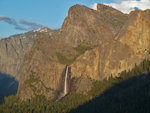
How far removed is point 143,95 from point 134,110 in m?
17.2

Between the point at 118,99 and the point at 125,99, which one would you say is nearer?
the point at 125,99

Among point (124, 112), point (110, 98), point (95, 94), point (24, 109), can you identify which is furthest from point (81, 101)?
point (124, 112)

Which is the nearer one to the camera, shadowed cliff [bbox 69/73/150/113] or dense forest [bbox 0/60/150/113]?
shadowed cliff [bbox 69/73/150/113]

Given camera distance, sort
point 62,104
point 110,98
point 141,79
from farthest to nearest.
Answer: point 62,104 < point 141,79 < point 110,98

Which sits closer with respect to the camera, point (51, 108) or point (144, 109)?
point (144, 109)

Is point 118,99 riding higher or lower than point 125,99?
lower

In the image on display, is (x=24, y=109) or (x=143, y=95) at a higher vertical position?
(x=143, y=95)

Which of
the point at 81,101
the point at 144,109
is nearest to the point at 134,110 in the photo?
the point at 144,109

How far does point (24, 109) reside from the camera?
196750 mm

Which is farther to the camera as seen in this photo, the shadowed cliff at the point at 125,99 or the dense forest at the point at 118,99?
the dense forest at the point at 118,99

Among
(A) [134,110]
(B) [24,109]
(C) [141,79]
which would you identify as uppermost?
(C) [141,79]

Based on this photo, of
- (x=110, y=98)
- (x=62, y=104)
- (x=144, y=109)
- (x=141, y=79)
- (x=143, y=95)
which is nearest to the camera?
(x=144, y=109)

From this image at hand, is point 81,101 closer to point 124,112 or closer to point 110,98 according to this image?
point 110,98

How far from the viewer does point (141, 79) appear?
593 feet
